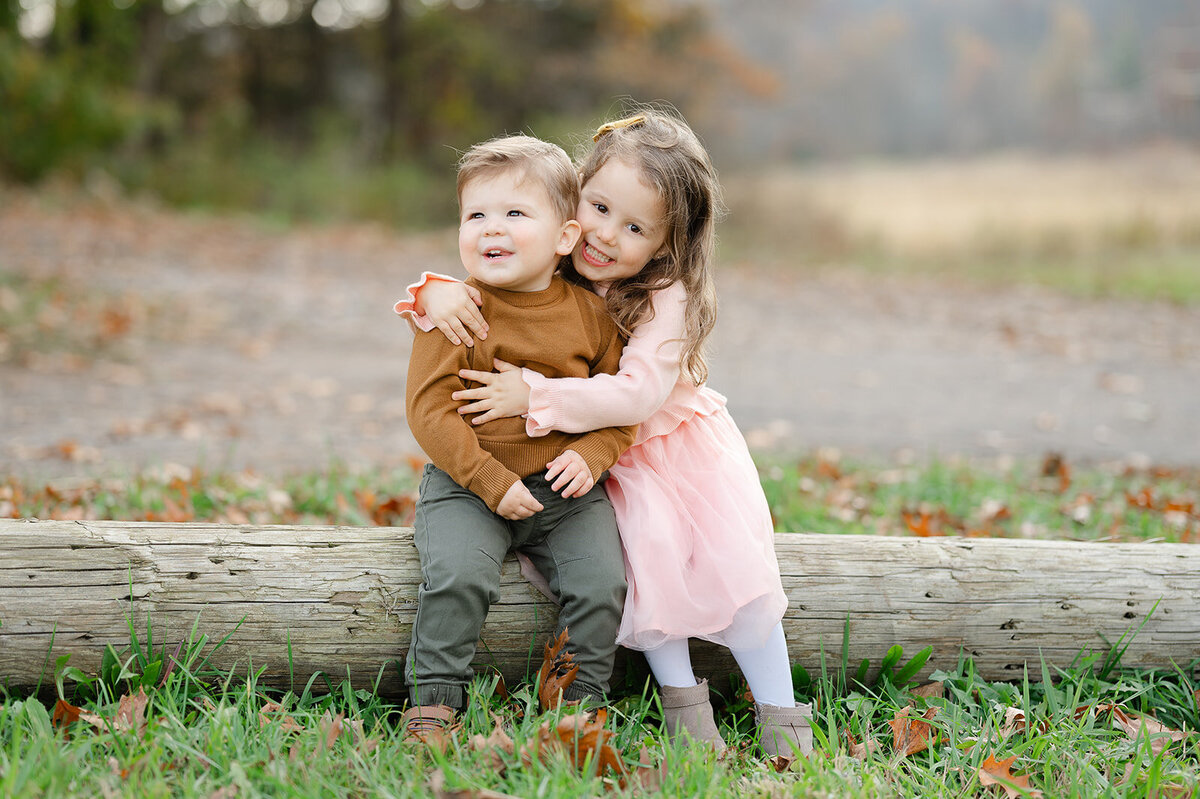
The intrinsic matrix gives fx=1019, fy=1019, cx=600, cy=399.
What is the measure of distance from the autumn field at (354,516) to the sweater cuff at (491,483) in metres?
0.47

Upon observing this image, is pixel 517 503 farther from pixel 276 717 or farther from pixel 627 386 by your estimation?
pixel 276 717

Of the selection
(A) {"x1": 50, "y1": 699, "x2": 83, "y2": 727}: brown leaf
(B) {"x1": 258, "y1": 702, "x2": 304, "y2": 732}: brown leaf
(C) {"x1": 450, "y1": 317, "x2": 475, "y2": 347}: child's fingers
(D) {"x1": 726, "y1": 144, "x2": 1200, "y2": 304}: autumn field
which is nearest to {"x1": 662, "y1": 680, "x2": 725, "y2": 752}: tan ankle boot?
(B) {"x1": 258, "y1": 702, "x2": 304, "y2": 732}: brown leaf

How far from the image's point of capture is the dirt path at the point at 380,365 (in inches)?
239

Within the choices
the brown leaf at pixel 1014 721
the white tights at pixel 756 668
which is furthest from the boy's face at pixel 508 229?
the brown leaf at pixel 1014 721

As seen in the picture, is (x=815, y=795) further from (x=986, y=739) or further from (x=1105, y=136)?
(x=1105, y=136)

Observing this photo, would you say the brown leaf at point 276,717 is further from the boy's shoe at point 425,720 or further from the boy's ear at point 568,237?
the boy's ear at point 568,237

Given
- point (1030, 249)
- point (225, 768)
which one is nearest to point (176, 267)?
point (225, 768)

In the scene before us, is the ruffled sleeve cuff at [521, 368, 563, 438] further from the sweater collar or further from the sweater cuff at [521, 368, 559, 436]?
the sweater collar

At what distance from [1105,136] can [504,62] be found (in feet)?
47.0

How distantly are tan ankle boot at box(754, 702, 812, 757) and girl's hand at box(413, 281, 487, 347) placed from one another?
1242mm

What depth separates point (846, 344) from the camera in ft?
33.1

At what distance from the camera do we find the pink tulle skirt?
104 inches

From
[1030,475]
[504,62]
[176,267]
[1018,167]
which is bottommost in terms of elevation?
[1030,475]

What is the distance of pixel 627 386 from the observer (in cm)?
267
